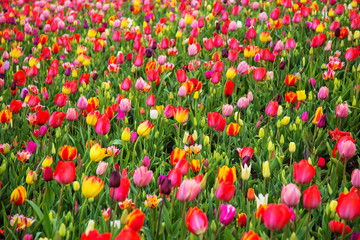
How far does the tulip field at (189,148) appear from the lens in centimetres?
166

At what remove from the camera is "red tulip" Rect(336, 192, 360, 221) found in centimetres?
138

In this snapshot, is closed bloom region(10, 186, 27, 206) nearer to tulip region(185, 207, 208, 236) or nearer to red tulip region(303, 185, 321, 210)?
tulip region(185, 207, 208, 236)

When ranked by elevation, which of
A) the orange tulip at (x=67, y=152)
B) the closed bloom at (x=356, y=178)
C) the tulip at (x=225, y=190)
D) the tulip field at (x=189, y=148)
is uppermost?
the tulip at (x=225, y=190)

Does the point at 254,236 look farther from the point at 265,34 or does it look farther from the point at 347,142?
the point at 265,34

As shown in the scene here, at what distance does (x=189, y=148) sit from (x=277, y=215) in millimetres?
1075

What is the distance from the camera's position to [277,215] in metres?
1.35

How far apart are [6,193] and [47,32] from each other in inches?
150

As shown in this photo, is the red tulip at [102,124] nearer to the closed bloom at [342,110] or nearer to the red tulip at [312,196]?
the red tulip at [312,196]

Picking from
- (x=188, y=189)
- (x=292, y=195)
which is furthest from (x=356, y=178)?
(x=188, y=189)

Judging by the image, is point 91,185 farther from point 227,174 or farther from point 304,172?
point 304,172

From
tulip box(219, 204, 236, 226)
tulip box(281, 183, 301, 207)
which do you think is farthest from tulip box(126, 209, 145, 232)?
tulip box(281, 183, 301, 207)

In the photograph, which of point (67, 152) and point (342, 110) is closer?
point (67, 152)

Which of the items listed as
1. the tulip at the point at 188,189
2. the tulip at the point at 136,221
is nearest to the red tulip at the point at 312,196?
the tulip at the point at 188,189

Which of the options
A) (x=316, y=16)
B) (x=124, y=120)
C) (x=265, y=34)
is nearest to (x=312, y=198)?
(x=124, y=120)
